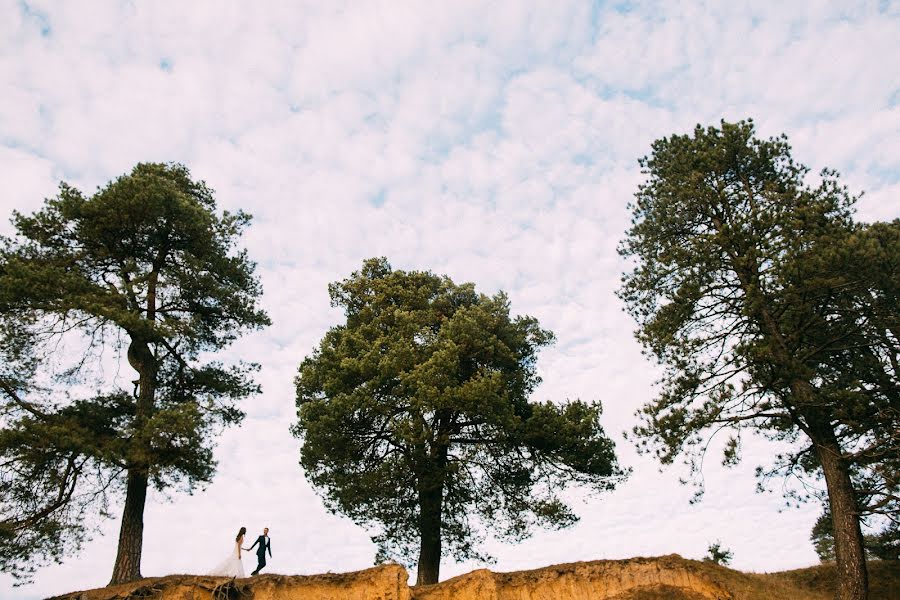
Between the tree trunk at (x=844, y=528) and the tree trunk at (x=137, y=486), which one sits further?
the tree trunk at (x=137, y=486)

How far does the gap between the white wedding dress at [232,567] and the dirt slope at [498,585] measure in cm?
20

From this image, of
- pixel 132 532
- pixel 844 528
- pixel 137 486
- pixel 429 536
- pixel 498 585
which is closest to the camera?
pixel 844 528

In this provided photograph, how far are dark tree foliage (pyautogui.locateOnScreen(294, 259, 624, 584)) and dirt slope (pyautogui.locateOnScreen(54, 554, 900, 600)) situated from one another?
10.8 feet

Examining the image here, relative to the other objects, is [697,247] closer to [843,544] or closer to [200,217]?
[843,544]

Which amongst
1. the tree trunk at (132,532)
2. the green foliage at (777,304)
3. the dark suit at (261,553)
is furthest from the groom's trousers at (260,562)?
the green foliage at (777,304)

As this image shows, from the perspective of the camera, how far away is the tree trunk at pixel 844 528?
1359 cm

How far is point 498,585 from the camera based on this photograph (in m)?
15.2

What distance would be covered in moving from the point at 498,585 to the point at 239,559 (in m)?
7.00

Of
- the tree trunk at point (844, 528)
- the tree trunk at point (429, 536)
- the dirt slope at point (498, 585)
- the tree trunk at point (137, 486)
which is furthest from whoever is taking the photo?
the tree trunk at point (429, 536)

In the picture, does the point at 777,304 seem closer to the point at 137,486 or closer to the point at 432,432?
the point at 432,432

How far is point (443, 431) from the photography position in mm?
19266

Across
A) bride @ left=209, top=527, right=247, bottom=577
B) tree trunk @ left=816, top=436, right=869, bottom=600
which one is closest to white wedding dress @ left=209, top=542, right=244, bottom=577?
bride @ left=209, top=527, right=247, bottom=577

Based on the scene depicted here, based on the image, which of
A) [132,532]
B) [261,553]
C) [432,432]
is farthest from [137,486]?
[432,432]

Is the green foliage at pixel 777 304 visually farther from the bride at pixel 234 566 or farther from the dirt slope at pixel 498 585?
the bride at pixel 234 566
